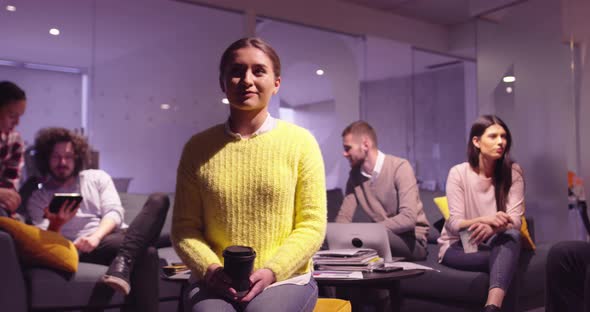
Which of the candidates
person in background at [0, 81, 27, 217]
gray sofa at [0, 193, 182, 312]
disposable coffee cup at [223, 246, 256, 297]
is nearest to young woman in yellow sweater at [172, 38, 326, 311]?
disposable coffee cup at [223, 246, 256, 297]

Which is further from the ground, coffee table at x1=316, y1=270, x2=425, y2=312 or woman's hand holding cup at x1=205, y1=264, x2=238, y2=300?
woman's hand holding cup at x1=205, y1=264, x2=238, y2=300

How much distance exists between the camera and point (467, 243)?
2.90 m

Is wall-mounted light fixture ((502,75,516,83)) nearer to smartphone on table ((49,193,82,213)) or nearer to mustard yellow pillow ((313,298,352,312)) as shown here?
mustard yellow pillow ((313,298,352,312))

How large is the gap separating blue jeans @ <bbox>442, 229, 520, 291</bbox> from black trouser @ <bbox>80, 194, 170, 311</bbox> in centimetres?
162

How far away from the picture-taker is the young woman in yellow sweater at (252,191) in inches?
60.6

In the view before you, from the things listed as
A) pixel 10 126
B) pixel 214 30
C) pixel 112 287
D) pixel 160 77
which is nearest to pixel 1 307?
pixel 112 287

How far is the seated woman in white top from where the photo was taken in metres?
2.71

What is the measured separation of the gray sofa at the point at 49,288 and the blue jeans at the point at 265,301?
1.01m

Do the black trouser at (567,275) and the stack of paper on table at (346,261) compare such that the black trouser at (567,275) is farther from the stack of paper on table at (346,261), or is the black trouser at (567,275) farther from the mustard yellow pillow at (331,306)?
the mustard yellow pillow at (331,306)

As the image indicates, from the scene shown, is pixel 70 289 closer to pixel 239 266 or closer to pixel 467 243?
pixel 239 266

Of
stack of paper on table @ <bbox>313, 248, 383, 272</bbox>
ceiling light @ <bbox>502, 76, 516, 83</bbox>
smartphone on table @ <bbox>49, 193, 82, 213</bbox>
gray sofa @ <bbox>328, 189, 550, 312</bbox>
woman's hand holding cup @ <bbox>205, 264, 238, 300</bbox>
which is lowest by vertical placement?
gray sofa @ <bbox>328, 189, 550, 312</bbox>

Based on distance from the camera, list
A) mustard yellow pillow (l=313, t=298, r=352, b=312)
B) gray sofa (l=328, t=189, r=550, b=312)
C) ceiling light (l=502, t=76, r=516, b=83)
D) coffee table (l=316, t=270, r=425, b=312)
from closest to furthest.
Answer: mustard yellow pillow (l=313, t=298, r=352, b=312) → coffee table (l=316, t=270, r=425, b=312) → gray sofa (l=328, t=189, r=550, b=312) → ceiling light (l=502, t=76, r=516, b=83)

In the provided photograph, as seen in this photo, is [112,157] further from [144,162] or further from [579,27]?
[579,27]

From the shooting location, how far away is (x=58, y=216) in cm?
286
